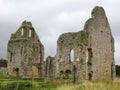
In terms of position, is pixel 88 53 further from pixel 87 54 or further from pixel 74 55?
pixel 74 55

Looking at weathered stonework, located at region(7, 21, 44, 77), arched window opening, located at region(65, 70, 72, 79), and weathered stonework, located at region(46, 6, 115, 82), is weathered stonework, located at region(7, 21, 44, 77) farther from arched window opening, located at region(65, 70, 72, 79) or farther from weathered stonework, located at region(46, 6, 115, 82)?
arched window opening, located at region(65, 70, 72, 79)

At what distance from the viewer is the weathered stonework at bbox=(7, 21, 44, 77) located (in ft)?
148

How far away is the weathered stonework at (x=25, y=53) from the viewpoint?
45.2m

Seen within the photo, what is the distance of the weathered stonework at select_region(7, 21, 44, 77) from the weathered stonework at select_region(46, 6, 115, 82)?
21.5 feet

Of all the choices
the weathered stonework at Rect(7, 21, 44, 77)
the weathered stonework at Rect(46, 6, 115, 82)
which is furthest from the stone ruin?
the weathered stonework at Rect(7, 21, 44, 77)

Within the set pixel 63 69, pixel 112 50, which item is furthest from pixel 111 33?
pixel 63 69

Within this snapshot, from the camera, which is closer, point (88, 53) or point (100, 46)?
point (88, 53)

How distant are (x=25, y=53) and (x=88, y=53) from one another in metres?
11.4

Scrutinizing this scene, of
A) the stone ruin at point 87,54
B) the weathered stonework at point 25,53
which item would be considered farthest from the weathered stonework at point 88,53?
the weathered stonework at point 25,53

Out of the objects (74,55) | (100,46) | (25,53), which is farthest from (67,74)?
(25,53)

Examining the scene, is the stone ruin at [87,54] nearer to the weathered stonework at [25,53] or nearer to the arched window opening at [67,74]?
the arched window opening at [67,74]

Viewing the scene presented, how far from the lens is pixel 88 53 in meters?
37.5

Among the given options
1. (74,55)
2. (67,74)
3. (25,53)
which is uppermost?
(25,53)

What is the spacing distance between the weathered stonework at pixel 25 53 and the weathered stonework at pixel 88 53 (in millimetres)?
6540
